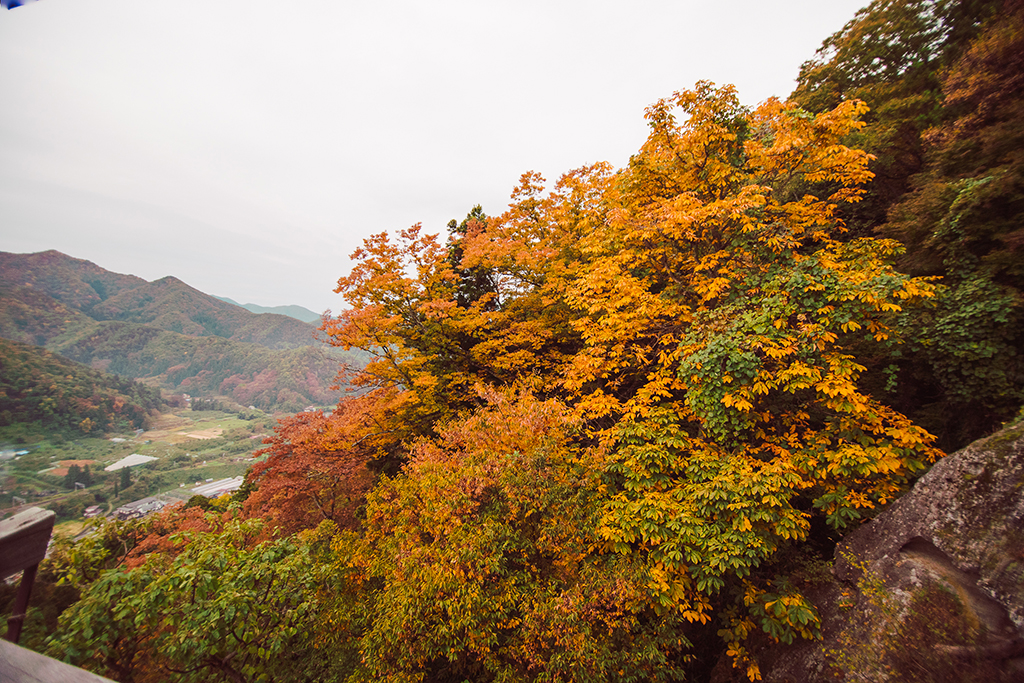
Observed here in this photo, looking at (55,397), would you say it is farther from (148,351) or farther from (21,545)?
(148,351)

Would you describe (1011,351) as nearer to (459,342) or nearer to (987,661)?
(987,661)

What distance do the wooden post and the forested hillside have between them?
4508 mm

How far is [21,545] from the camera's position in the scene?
1672 mm

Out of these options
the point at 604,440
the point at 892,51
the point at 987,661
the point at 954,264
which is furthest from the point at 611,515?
the point at 892,51

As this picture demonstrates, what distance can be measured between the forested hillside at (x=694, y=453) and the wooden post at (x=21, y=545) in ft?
14.8

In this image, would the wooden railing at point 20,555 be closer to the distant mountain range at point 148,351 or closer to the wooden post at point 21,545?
the wooden post at point 21,545

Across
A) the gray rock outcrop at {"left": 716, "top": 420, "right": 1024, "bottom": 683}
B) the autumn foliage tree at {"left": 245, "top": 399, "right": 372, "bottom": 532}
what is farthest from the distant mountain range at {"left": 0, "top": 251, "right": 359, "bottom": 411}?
the gray rock outcrop at {"left": 716, "top": 420, "right": 1024, "bottom": 683}

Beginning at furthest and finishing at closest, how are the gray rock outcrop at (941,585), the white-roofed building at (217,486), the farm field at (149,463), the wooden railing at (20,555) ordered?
the white-roofed building at (217,486) < the farm field at (149,463) < the gray rock outcrop at (941,585) < the wooden railing at (20,555)

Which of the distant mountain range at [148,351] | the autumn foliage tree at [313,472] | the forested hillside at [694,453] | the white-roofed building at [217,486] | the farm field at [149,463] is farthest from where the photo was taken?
the distant mountain range at [148,351]

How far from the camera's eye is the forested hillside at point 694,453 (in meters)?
5.69

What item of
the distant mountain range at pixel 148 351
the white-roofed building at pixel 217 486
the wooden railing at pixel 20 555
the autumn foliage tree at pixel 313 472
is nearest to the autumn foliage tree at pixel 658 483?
the autumn foliage tree at pixel 313 472

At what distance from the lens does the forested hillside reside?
5691mm

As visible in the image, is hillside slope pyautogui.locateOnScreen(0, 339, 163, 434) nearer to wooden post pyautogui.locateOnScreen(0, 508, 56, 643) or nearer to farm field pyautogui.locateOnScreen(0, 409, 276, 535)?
farm field pyautogui.locateOnScreen(0, 409, 276, 535)

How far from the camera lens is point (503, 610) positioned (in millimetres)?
5648
